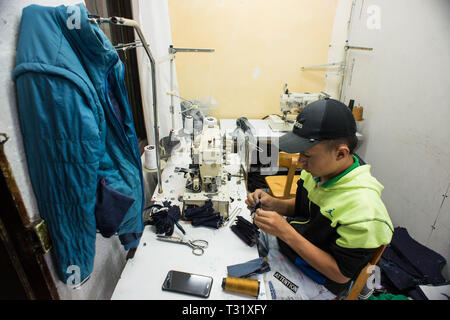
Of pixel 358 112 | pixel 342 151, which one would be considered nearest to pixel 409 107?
pixel 358 112

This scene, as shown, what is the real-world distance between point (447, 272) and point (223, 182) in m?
1.71

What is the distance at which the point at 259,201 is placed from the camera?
50.0 inches

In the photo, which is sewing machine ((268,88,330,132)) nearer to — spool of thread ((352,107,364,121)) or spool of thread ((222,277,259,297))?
spool of thread ((352,107,364,121))

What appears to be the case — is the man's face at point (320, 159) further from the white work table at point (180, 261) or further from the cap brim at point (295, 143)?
the white work table at point (180, 261)

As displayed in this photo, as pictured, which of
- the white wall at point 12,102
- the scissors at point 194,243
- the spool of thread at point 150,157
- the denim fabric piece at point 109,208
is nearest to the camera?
the white wall at point 12,102

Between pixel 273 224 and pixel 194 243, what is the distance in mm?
400

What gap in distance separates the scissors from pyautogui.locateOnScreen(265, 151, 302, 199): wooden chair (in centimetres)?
85

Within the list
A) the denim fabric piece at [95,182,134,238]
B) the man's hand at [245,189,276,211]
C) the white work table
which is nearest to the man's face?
the man's hand at [245,189,276,211]

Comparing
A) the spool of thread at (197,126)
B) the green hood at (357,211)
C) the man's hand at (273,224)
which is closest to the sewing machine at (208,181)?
the man's hand at (273,224)

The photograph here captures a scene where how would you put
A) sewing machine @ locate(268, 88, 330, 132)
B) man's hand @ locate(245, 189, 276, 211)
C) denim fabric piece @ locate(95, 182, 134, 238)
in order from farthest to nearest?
sewing machine @ locate(268, 88, 330, 132)
man's hand @ locate(245, 189, 276, 211)
denim fabric piece @ locate(95, 182, 134, 238)

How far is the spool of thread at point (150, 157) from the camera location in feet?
5.23

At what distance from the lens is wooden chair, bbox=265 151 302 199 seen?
179 centimetres

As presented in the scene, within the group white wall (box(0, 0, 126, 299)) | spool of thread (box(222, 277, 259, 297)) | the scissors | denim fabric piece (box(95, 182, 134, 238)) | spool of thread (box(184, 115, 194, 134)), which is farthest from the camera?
spool of thread (box(184, 115, 194, 134))
